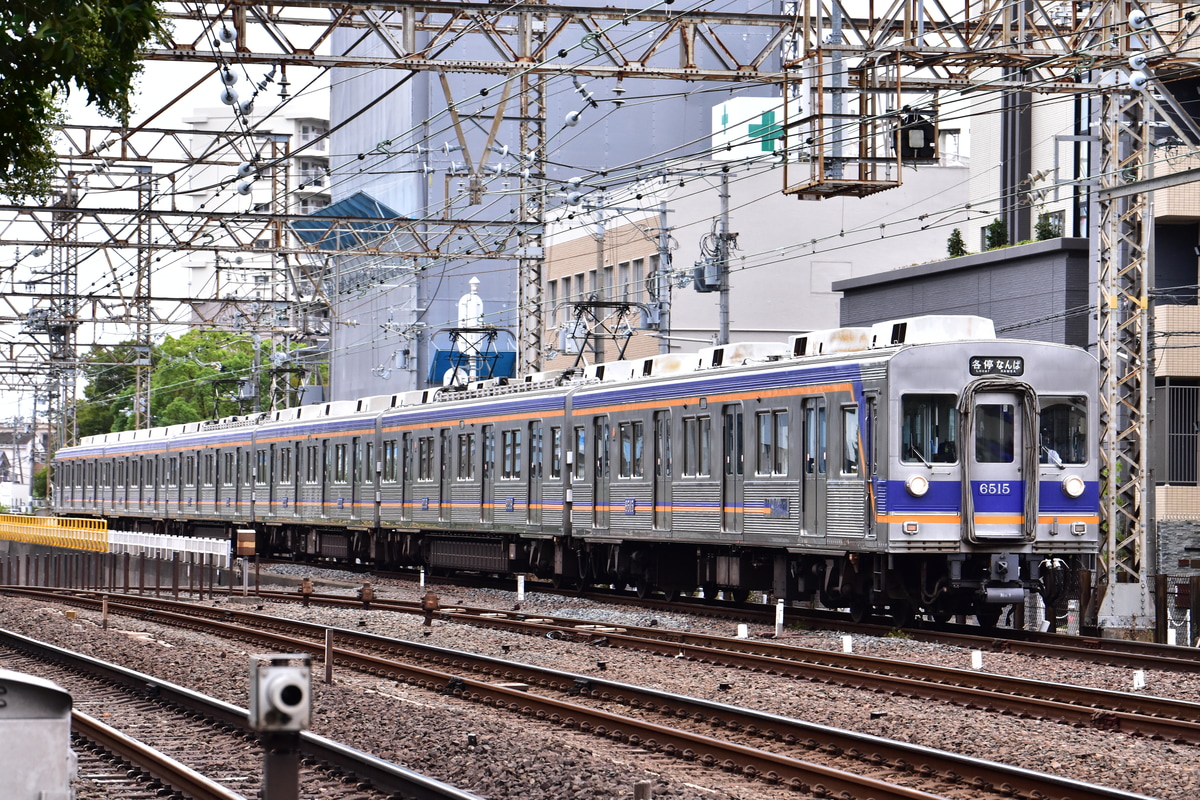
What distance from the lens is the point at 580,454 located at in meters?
27.0

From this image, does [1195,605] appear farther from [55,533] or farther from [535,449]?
[55,533]

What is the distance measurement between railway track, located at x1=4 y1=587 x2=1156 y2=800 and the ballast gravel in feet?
0.72

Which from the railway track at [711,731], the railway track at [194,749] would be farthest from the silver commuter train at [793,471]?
the railway track at [194,749]

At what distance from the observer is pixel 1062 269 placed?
35188mm

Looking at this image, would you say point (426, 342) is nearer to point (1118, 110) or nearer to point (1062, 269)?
point (1062, 269)

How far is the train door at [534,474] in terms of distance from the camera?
28453 mm

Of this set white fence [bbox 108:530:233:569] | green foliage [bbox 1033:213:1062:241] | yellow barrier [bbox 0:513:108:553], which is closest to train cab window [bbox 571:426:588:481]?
white fence [bbox 108:530:233:569]

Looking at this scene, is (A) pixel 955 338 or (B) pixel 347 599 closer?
(A) pixel 955 338

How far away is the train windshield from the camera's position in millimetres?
19062

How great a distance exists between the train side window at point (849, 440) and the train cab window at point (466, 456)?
41.0 feet

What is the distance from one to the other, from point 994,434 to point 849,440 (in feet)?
5.17

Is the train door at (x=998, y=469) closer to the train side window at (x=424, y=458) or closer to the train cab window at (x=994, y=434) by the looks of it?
the train cab window at (x=994, y=434)

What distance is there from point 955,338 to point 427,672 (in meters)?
7.36

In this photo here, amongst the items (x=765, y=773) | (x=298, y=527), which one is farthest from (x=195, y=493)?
(x=765, y=773)
